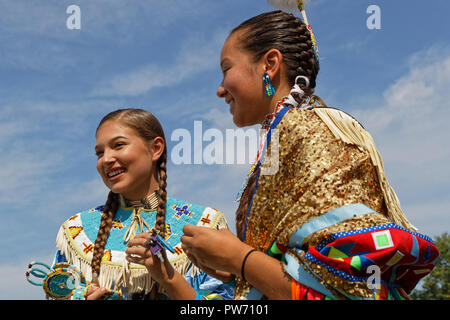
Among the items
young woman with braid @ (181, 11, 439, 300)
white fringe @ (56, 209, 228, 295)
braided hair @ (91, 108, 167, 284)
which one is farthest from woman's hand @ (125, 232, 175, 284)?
braided hair @ (91, 108, 167, 284)

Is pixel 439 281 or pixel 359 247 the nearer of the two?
pixel 359 247

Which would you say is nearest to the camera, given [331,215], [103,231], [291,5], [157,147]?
[331,215]

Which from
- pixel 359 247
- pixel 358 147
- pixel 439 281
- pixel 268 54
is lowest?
pixel 359 247

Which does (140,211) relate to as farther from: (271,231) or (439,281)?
(439,281)

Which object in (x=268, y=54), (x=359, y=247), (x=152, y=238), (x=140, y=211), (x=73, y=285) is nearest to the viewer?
(x=359, y=247)

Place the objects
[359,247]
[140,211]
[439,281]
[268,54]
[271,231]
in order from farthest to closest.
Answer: [439,281] < [140,211] < [268,54] < [271,231] < [359,247]

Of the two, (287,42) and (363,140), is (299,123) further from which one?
(287,42)

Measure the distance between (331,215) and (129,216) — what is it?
2.22 m

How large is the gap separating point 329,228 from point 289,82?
888 mm

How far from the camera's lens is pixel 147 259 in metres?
2.92

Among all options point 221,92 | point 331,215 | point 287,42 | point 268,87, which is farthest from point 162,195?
point 331,215

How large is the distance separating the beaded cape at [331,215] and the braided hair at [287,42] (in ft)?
1.03

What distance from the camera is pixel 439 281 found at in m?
22.5
